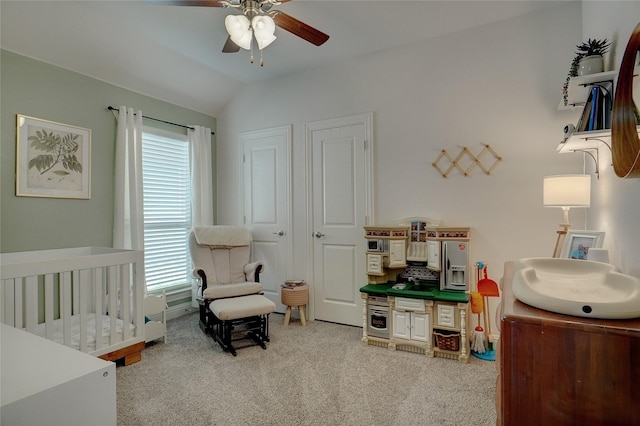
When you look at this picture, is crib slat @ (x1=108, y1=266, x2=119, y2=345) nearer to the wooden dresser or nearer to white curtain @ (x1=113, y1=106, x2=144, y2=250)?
white curtain @ (x1=113, y1=106, x2=144, y2=250)

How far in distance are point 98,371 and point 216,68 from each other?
141 inches

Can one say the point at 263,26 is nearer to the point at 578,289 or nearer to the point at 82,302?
the point at 578,289

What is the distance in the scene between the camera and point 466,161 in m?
2.98

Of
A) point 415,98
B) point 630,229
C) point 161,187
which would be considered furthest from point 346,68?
point 630,229

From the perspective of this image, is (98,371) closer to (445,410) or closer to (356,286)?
(445,410)

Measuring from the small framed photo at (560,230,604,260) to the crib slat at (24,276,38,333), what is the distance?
3.15 metres

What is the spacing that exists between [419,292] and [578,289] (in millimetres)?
1853

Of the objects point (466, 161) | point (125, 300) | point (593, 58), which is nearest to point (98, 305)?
point (125, 300)

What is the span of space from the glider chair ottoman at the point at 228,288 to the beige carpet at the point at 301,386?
8.3 inches

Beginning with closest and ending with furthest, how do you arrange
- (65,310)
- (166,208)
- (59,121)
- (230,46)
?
1. (65,310)
2. (230,46)
3. (59,121)
4. (166,208)

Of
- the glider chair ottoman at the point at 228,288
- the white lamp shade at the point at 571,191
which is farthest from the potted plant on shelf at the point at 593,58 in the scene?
the glider chair ottoman at the point at 228,288

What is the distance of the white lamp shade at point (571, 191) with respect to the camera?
80.9 inches

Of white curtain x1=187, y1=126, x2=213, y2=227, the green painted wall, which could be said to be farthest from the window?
the green painted wall

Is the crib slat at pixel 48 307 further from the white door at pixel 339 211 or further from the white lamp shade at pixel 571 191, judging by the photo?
the white lamp shade at pixel 571 191
